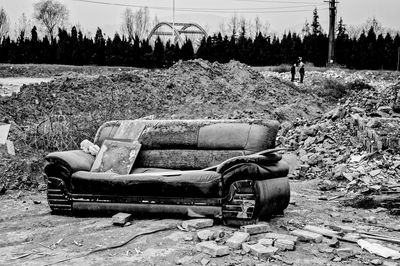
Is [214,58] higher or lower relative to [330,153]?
higher

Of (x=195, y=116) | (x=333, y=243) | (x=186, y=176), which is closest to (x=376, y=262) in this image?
(x=333, y=243)

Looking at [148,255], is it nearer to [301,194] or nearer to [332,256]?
[332,256]

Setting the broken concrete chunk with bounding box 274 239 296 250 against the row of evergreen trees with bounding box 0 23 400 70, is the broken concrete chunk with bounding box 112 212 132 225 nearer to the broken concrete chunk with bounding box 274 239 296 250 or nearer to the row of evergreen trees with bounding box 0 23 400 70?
the broken concrete chunk with bounding box 274 239 296 250

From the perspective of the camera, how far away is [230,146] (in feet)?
21.1

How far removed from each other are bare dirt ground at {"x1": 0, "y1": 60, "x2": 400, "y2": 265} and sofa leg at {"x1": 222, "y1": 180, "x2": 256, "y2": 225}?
0.13 m

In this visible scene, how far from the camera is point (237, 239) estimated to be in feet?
15.3

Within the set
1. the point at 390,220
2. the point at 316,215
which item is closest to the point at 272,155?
the point at 316,215

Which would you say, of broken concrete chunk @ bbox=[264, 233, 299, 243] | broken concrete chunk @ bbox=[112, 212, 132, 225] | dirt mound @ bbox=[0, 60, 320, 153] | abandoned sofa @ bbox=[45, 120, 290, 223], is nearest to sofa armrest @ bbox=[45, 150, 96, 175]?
abandoned sofa @ bbox=[45, 120, 290, 223]

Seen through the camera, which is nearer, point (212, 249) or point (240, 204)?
point (212, 249)

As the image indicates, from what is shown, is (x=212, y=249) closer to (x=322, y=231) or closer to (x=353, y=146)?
(x=322, y=231)

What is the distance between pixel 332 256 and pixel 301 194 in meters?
4.22

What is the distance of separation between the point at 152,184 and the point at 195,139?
1062mm

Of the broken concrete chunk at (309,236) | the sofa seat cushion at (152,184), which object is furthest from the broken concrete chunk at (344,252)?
the sofa seat cushion at (152,184)

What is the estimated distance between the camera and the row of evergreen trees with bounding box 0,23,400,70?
33906mm
